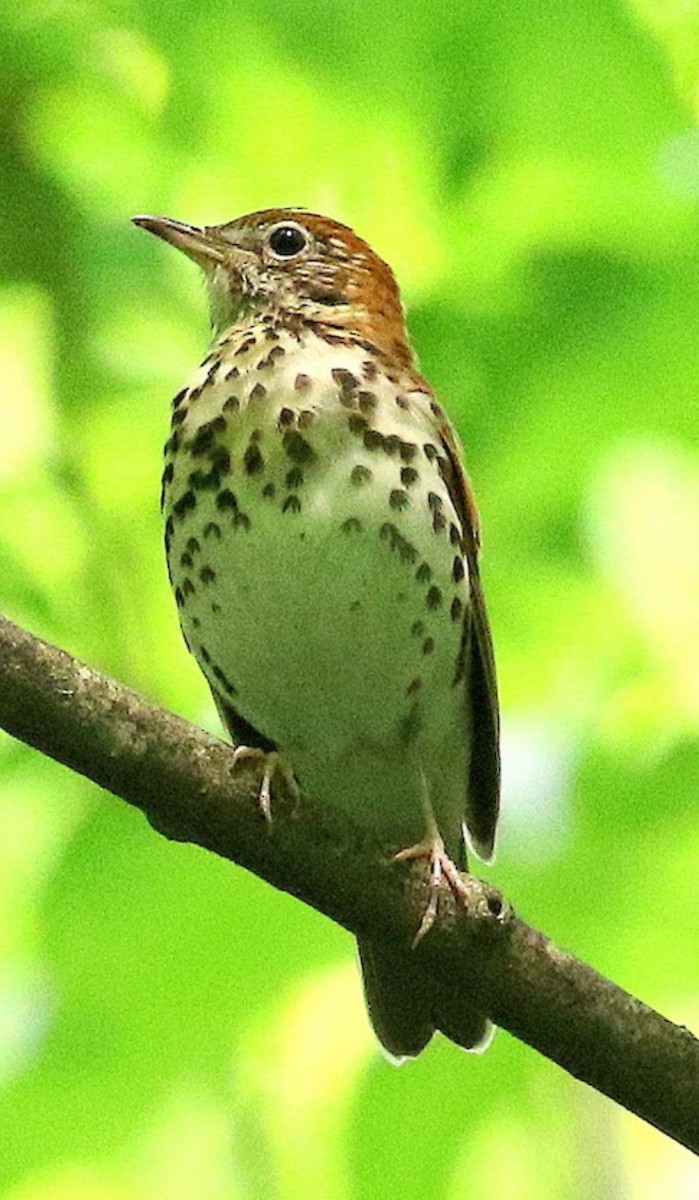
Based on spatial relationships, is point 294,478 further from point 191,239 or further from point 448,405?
point 191,239

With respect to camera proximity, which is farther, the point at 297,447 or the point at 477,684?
the point at 477,684

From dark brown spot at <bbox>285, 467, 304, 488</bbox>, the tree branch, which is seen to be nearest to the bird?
dark brown spot at <bbox>285, 467, 304, 488</bbox>

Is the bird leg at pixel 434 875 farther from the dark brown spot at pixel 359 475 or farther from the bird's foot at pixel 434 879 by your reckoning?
the dark brown spot at pixel 359 475

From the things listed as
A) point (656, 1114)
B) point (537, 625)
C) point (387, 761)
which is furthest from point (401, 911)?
point (387, 761)

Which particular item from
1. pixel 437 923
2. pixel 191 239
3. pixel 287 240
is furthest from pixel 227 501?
pixel 437 923

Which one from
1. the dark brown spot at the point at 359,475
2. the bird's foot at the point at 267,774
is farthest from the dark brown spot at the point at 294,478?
the bird's foot at the point at 267,774

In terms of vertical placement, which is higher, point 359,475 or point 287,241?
point 287,241
